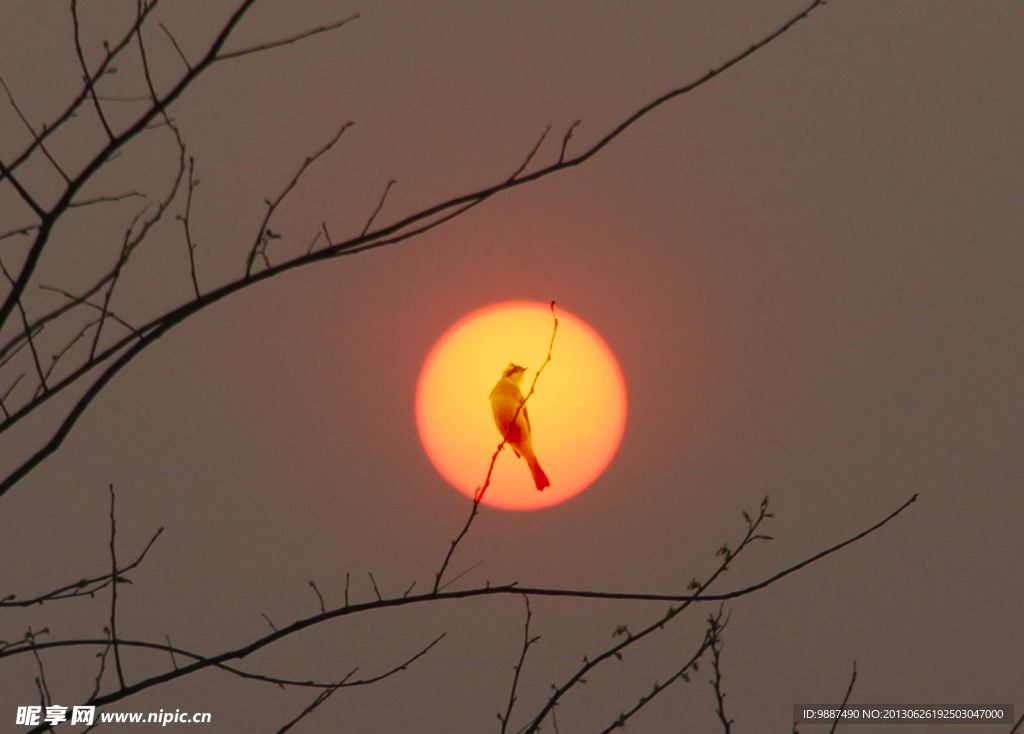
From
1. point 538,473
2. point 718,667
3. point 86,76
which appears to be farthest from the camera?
point 538,473

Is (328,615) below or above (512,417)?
below

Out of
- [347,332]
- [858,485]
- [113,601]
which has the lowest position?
[113,601]

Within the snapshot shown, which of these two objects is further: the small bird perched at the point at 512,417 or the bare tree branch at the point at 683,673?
the small bird perched at the point at 512,417

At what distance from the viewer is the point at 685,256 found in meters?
26.0

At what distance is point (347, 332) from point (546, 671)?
30.1 ft

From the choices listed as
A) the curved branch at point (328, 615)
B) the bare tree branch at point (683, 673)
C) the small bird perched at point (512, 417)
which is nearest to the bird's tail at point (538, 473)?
the small bird perched at point (512, 417)

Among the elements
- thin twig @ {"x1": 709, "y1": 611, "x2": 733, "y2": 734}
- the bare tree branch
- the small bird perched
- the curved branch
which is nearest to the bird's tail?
the small bird perched

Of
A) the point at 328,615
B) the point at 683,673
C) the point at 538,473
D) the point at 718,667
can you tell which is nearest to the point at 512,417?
the point at 538,473

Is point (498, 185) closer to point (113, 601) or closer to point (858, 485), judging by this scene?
point (113, 601)

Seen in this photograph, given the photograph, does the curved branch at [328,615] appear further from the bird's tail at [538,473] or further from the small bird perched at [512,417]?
the bird's tail at [538,473]

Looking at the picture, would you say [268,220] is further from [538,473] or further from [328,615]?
[538,473]

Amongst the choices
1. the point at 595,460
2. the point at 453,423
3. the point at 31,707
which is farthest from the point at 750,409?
the point at 31,707

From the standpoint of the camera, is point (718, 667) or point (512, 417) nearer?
point (718, 667)

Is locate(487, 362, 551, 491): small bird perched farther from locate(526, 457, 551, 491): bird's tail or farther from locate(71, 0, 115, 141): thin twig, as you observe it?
locate(71, 0, 115, 141): thin twig
